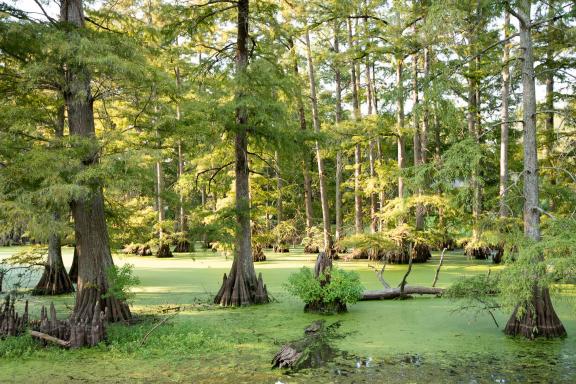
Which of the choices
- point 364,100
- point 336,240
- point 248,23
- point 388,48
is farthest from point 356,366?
point 364,100

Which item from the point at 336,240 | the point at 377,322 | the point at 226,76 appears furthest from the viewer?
the point at 336,240

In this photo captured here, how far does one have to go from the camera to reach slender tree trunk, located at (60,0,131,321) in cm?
769

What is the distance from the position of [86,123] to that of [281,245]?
A: 16182mm

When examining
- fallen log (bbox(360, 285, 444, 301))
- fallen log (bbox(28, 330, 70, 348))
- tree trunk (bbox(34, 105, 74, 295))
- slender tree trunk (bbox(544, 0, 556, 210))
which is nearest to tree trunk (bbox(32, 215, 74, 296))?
tree trunk (bbox(34, 105, 74, 295))

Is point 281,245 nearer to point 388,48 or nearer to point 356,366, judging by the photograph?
point 388,48

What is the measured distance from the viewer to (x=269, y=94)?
9.95 metres

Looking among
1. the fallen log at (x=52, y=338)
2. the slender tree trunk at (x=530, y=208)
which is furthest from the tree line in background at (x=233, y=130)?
the fallen log at (x=52, y=338)

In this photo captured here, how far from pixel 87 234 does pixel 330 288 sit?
392 centimetres

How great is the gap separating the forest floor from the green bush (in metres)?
0.30

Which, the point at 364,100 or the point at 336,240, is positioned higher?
the point at 364,100

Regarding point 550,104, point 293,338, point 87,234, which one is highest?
point 550,104

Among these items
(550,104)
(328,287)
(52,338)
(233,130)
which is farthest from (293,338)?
(550,104)

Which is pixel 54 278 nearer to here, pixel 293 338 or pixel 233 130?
pixel 233 130

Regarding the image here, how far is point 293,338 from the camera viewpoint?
22.9 feet
